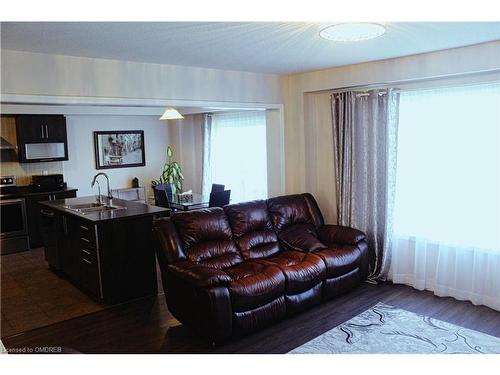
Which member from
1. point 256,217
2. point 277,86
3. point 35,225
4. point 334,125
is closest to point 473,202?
point 334,125

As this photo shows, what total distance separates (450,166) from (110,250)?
3.61m

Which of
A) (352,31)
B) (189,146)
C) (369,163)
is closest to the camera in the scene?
(352,31)

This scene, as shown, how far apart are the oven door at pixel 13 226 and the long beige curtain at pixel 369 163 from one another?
494 cm

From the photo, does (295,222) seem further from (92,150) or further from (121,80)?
(92,150)

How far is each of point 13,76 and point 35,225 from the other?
4.03 metres

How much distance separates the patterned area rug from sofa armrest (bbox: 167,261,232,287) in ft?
2.69

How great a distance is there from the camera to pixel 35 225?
692 centimetres

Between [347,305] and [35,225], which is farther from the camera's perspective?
[35,225]

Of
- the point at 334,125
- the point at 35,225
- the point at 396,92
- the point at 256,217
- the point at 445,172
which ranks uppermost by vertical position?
the point at 396,92

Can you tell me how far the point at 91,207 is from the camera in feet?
17.4

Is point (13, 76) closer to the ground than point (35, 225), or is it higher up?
higher up

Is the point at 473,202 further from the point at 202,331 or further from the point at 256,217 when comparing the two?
the point at 202,331

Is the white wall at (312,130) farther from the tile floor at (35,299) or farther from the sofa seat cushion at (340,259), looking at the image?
the tile floor at (35,299)

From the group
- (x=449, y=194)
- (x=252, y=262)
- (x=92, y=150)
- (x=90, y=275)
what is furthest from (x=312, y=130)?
(x=92, y=150)
